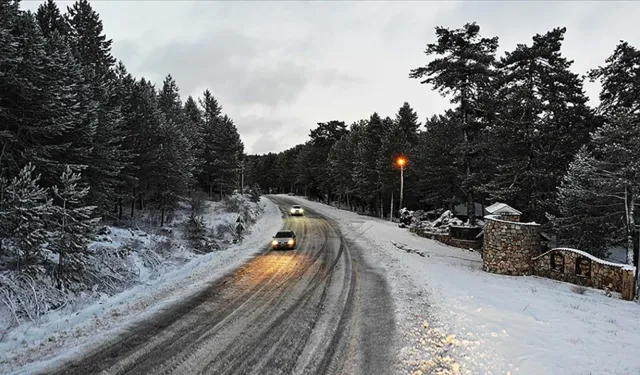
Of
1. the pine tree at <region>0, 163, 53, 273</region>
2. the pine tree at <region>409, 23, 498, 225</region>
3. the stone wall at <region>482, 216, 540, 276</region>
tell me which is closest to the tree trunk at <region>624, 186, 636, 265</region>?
the stone wall at <region>482, 216, 540, 276</region>

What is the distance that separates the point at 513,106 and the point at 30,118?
2655 centimetres

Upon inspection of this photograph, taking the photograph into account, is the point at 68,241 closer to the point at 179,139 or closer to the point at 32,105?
the point at 32,105

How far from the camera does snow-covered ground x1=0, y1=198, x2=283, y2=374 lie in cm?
809

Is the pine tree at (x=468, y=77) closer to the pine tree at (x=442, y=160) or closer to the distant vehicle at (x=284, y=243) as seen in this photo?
the pine tree at (x=442, y=160)

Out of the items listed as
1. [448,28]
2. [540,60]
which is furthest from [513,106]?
[448,28]

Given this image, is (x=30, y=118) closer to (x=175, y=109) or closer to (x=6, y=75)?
(x=6, y=75)

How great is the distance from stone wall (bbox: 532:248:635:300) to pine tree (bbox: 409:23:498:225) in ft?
34.8

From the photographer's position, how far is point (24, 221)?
1109 centimetres

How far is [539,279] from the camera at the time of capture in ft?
62.3

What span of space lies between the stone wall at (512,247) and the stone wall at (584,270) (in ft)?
2.33

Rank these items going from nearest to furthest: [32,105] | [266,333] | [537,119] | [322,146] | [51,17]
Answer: [266,333]
[32,105]
[537,119]
[51,17]
[322,146]

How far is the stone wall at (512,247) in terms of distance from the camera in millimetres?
19683

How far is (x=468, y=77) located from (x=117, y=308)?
2845cm

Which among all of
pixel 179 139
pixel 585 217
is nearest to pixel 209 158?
pixel 179 139
